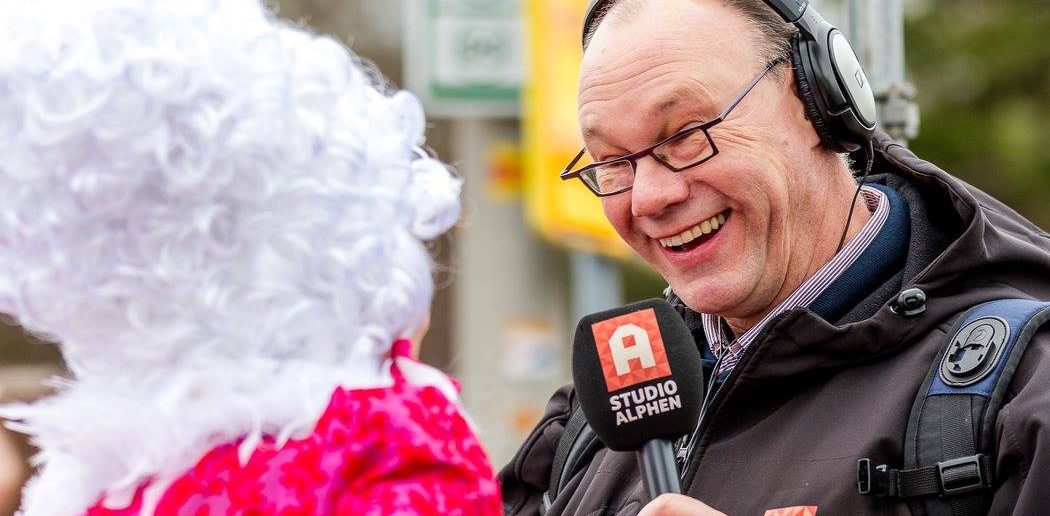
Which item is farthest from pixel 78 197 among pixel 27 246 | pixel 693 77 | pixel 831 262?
pixel 831 262

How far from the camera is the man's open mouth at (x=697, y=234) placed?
9.04 ft

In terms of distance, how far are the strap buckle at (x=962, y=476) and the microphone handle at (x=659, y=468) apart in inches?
15.4

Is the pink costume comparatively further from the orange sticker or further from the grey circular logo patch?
the grey circular logo patch

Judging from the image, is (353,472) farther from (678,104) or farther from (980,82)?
(980,82)

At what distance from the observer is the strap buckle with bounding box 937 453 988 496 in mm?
2162

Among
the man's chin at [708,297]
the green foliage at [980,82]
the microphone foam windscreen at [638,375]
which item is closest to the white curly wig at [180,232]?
the microphone foam windscreen at [638,375]

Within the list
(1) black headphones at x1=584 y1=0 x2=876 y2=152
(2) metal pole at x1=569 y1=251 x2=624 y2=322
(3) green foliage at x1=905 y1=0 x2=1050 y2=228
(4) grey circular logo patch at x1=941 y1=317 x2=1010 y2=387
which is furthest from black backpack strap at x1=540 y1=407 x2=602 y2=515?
(3) green foliage at x1=905 y1=0 x2=1050 y2=228

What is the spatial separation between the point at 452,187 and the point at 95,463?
Result: 664 millimetres

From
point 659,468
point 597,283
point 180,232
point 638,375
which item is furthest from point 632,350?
point 597,283

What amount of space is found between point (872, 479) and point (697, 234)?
2.18 ft

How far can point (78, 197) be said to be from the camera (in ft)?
6.44

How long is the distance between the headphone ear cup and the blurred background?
76 cm

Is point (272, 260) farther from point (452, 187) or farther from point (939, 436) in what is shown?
point (939, 436)

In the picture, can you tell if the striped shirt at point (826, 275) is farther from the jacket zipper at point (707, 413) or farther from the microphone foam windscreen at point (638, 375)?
the microphone foam windscreen at point (638, 375)
